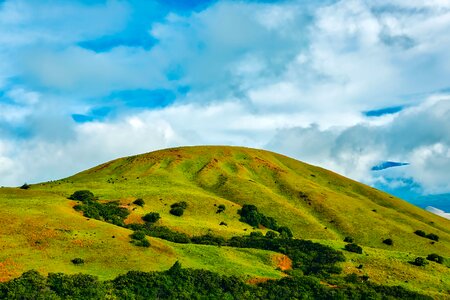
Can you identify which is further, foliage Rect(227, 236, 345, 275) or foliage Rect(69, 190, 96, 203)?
foliage Rect(69, 190, 96, 203)

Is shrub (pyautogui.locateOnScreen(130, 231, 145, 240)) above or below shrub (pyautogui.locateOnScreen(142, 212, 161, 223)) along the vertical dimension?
below

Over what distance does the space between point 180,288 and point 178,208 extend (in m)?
44.8

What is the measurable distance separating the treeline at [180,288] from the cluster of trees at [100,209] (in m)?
28.8

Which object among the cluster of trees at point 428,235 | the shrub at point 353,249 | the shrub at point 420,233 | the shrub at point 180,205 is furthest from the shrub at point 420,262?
the shrub at point 180,205

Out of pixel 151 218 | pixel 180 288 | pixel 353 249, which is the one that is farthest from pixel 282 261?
pixel 151 218

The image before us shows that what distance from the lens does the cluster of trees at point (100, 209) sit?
76562 millimetres

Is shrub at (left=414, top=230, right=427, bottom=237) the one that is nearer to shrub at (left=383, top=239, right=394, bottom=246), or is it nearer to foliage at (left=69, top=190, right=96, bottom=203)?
shrub at (left=383, top=239, right=394, bottom=246)

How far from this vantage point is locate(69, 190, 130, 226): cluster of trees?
76562mm

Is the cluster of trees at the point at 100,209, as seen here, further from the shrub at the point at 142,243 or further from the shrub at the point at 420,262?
the shrub at the point at 420,262

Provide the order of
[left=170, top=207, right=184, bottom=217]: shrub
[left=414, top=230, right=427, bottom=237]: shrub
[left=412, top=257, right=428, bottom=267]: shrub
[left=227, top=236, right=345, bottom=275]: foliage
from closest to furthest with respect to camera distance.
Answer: [left=227, top=236, right=345, bottom=275]: foliage, [left=412, top=257, right=428, bottom=267]: shrub, [left=170, top=207, right=184, bottom=217]: shrub, [left=414, top=230, right=427, bottom=237]: shrub

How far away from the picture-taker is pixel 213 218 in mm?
92500

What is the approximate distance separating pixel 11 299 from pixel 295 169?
422 feet

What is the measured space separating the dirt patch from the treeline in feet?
25.5

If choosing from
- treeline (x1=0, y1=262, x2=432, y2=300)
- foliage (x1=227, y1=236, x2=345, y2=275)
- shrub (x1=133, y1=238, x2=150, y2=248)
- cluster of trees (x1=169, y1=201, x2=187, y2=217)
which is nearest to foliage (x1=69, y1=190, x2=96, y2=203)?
cluster of trees (x1=169, y1=201, x2=187, y2=217)
